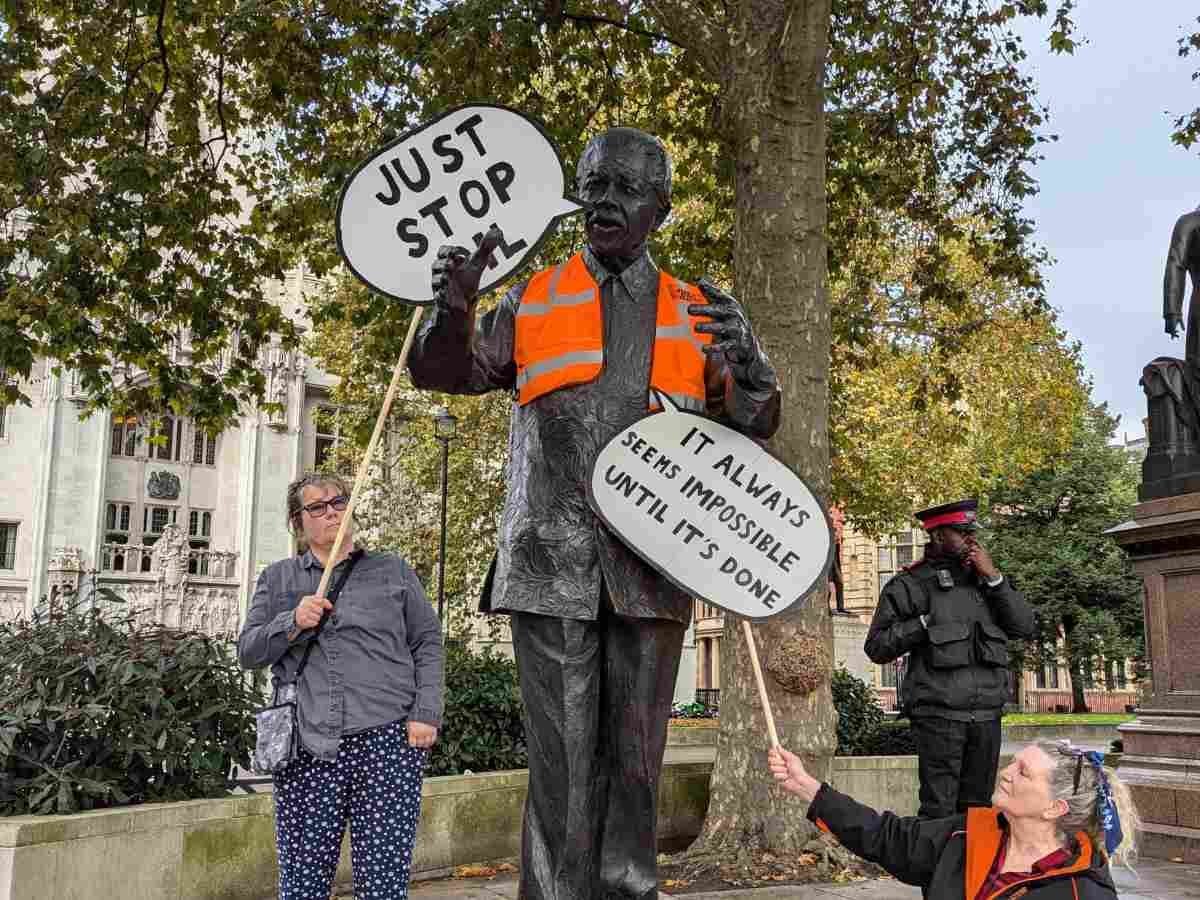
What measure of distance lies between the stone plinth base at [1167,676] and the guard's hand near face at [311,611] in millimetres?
7343

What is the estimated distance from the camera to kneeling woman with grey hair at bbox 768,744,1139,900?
3500 mm

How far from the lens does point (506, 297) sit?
361cm

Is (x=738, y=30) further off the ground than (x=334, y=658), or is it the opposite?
(x=738, y=30)

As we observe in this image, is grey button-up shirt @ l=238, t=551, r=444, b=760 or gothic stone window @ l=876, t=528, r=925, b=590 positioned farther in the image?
gothic stone window @ l=876, t=528, r=925, b=590

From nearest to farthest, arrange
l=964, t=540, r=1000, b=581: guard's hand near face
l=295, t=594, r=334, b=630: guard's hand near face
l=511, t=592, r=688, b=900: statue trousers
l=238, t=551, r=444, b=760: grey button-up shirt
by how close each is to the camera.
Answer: l=511, t=592, r=688, b=900: statue trousers
l=295, t=594, r=334, b=630: guard's hand near face
l=238, t=551, r=444, b=760: grey button-up shirt
l=964, t=540, r=1000, b=581: guard's hand near face

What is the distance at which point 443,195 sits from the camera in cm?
372

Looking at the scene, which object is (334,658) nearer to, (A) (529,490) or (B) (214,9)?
(A) (529,490)

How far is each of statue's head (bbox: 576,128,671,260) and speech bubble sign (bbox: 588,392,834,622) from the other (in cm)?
47

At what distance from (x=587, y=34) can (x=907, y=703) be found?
9.74 metres

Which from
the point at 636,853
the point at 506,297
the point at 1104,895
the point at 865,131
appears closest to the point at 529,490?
the point at 506,297

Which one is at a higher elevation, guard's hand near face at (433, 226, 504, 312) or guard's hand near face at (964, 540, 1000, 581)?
guard's hand near face at (433, 226, 504, 312)

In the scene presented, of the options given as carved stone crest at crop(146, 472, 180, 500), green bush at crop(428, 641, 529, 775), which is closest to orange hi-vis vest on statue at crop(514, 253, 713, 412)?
green bush at crop(428, 641, 529, 775)

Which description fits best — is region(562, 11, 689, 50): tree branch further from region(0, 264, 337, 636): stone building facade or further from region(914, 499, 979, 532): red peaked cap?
region(0, 264, 337, 636): stone building facade

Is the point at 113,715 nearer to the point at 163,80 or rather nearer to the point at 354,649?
the point at 354,649
